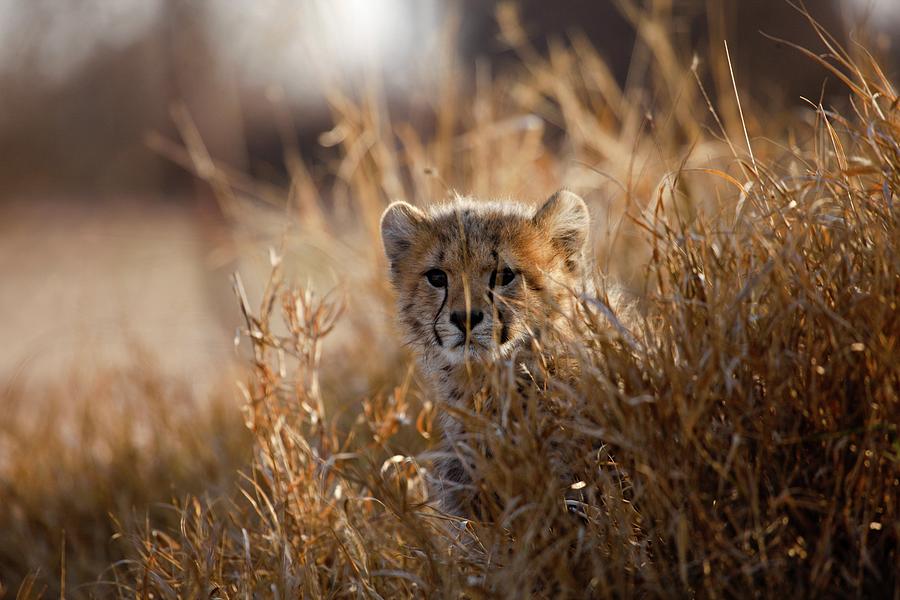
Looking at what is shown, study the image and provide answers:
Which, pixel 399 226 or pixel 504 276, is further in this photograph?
pixel 399 226

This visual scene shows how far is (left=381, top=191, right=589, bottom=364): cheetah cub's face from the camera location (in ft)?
8.00

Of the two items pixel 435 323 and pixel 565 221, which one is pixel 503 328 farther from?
pixel 565 221

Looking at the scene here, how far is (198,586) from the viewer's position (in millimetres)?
2291

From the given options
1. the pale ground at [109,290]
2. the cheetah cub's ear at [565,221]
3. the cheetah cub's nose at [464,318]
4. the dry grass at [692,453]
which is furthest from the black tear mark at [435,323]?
the pale ground at [109,290]

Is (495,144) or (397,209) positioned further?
(495,144)

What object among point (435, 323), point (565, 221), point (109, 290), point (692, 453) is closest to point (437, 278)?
point (435, 323)

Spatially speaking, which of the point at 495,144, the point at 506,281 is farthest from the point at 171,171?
the point at 506,281

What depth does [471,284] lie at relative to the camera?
2506 mm

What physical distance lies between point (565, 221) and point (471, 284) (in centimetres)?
42

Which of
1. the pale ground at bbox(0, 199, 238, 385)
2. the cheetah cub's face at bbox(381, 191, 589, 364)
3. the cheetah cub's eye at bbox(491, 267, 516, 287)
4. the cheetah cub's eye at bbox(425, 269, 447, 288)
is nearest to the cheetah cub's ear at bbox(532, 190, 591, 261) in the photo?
the cheetah cub's face at bbox(381, 191, 589, 364)

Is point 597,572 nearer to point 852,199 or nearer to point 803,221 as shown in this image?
point 803,221

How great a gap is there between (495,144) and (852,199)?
299 centimetres

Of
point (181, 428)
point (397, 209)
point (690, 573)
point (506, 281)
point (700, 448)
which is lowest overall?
point (181, 428)

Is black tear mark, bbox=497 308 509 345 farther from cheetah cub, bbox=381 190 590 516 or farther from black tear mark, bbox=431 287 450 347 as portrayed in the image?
black tear mark, bbox=431 287 450 347
